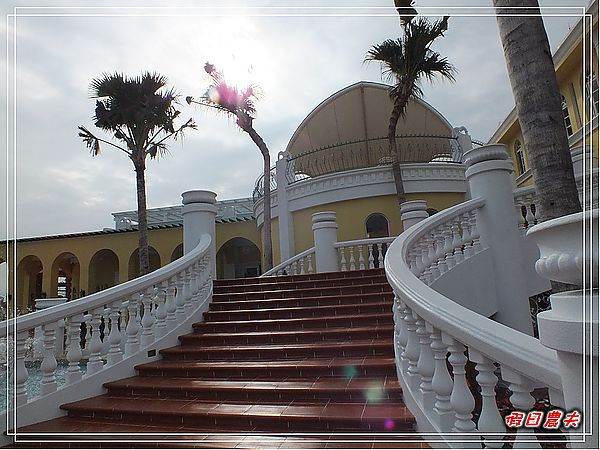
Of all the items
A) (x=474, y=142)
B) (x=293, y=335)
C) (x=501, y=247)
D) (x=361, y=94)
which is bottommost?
(x=293, y=335)

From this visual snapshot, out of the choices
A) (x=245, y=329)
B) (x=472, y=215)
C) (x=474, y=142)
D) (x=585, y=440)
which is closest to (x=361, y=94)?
(x=474, y=142)

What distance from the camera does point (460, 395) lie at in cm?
200

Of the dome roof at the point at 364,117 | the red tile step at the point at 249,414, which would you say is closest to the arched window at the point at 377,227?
the dome roof at the point at 364,117

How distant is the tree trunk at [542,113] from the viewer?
3.25 metres

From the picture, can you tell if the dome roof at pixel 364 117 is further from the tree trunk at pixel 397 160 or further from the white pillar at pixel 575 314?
the white pillar at pixel 575 314

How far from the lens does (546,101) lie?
10.7 feet

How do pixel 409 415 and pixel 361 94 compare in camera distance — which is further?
pixel 361 94

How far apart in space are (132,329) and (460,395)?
3835 millimetres

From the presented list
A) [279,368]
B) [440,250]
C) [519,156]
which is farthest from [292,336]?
[519,156]

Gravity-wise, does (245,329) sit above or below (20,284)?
below

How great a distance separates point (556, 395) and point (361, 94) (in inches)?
696

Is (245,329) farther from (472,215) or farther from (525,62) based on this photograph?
(525,62)

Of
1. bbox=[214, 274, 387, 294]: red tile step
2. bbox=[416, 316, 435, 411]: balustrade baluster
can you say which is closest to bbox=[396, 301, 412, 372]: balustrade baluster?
bbox=[416, 316, 435, 411]: balustrade baluster

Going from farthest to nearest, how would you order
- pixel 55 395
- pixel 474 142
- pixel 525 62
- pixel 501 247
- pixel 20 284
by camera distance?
pixel 20 284 → pixel 474 142 → pixel 501 247 → pixel 55 395 → pixel 525 62
